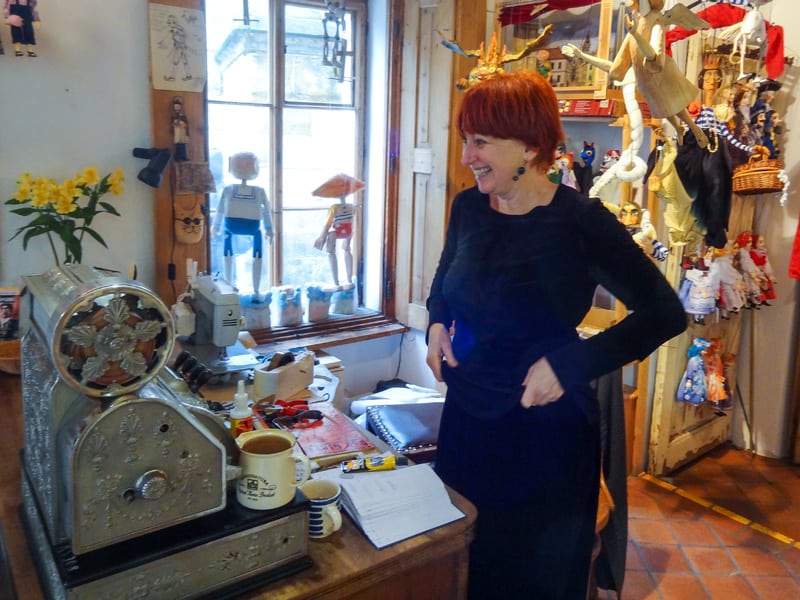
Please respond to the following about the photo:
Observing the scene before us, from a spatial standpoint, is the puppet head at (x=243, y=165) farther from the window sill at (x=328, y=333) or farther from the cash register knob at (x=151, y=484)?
the cash register knob at (x=151, y=484)

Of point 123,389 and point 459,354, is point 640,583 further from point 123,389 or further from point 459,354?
point 123,389

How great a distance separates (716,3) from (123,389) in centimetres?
306

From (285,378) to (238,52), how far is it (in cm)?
193

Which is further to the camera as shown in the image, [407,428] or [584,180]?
[584,180]

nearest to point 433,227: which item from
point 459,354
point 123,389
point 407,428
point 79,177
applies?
point 407,428

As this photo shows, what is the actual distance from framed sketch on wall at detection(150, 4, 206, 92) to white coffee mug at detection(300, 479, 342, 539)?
2163mm

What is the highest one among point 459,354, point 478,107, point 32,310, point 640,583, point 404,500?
point 478,107

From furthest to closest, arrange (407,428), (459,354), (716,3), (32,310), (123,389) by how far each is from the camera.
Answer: (716,3)
(407,428)
(459,354)
(32,310)
(123,389)

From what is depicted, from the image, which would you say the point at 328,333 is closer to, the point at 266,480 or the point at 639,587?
the point at 639,587

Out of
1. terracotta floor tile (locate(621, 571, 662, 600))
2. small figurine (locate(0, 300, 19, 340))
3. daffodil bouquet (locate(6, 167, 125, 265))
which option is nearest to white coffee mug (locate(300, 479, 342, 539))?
small figurine (locate(0, 300, 19, 340))

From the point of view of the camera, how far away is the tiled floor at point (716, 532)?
8.57 ft

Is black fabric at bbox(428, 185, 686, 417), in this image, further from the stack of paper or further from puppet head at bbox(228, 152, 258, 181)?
puppet head at bbox(228, 152, 258, 181)

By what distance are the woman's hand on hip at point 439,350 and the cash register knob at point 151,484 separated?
0.70m

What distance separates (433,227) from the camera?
3.62 metres
